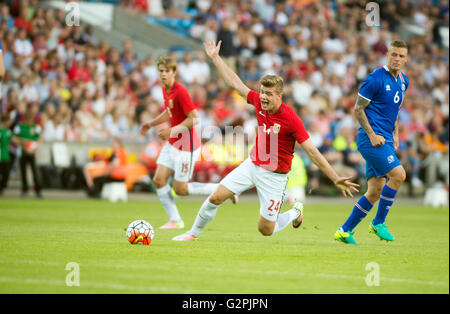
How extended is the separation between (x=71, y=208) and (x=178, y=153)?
5.37m

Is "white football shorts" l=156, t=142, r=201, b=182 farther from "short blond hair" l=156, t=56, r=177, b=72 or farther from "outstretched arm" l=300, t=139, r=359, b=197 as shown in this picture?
"outstretched arm" l=300, t=139, r=359, b=197

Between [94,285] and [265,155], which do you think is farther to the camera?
[265,155]

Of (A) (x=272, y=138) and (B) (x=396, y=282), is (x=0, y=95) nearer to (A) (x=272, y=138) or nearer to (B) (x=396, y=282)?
(A) (x=272, y=138)

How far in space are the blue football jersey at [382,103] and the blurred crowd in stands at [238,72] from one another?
1170 centimetres

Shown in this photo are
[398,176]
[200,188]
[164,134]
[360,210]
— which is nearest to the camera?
[398,176]

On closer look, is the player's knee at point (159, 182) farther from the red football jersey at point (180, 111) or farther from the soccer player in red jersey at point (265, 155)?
the soccer player in red jersey at point (265, 155)

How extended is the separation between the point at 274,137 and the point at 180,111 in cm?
310

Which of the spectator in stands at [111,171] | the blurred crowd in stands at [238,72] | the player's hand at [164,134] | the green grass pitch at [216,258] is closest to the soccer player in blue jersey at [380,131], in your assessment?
the green grass pitch at [216,258]

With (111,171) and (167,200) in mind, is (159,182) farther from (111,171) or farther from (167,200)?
(111,171)

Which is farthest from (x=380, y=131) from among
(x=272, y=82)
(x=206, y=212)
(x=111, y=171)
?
(x=111, y=171)

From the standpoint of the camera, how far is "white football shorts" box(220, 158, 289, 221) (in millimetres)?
10562

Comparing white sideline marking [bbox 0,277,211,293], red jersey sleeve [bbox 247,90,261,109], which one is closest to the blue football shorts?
red jersey sleeve [bbox 247,90,261,109]

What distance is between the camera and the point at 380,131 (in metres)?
11.2

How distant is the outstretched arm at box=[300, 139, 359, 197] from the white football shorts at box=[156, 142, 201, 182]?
366 centimetres
